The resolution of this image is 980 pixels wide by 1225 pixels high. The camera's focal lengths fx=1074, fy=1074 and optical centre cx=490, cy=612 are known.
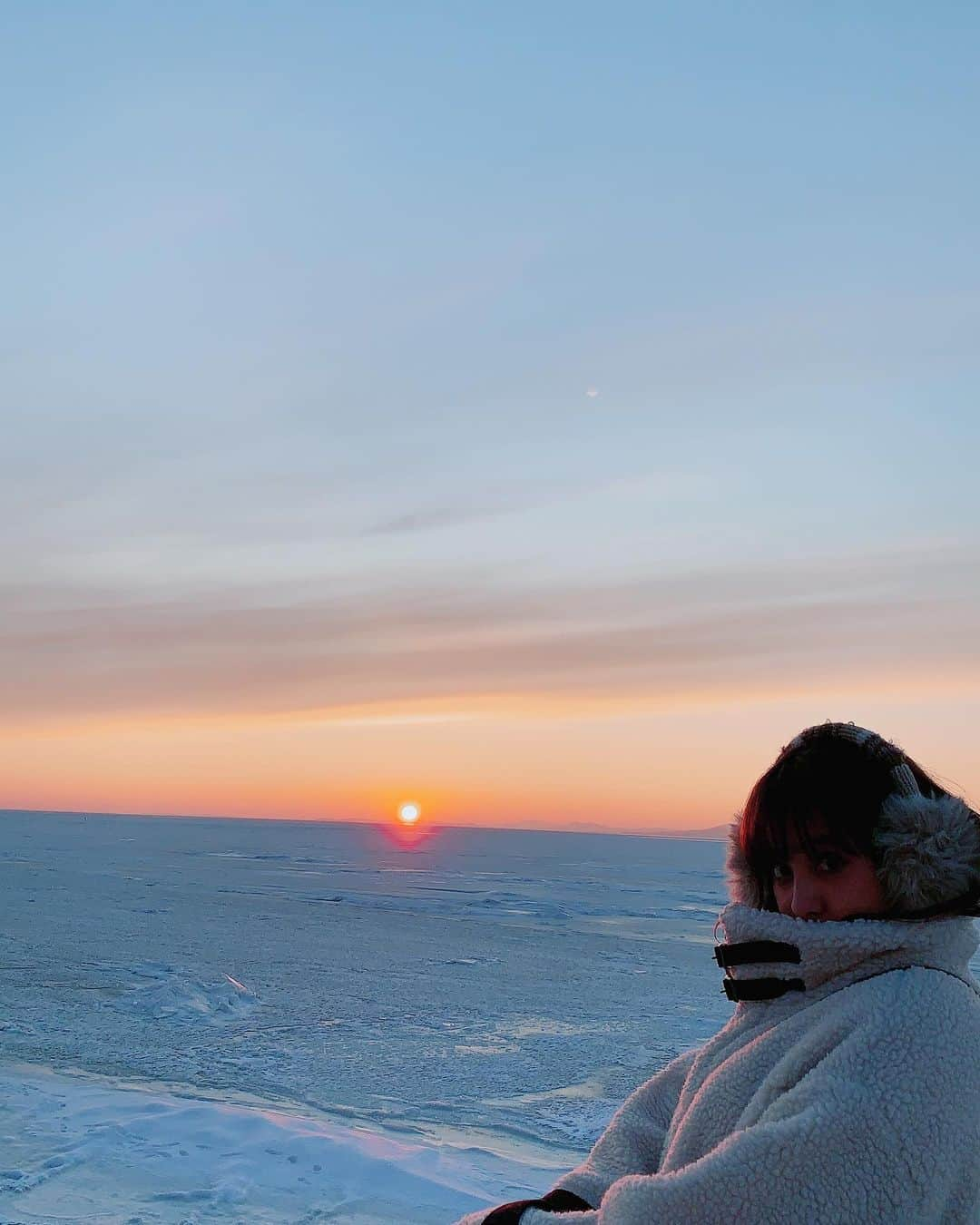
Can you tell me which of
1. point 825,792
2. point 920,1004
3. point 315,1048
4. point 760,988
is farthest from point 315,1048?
point 920,1004

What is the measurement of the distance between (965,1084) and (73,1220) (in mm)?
4129

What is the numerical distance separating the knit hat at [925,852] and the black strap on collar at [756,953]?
134 mm

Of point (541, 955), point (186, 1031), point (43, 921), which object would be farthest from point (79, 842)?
point (186, 1031)

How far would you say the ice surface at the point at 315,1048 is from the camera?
15.6 ft

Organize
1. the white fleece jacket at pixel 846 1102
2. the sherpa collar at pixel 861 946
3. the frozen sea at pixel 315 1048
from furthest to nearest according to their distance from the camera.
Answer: the frozen sea at pixel 315 1048
the sherpa collar at pixel 861 946
the white fleece jacket at pixel 846 1102

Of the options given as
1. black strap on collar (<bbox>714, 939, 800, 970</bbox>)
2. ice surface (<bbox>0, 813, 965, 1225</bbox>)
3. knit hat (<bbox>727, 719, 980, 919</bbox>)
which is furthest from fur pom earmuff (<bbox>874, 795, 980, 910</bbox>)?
ice surface (<bbox>0, 813, 965, 1225</bbox>)

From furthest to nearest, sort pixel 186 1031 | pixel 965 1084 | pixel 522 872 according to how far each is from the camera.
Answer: pixel 522 872 → pixel 186 1031 → pixel 965 1084

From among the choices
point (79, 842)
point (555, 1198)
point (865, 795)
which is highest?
point (865, 795)

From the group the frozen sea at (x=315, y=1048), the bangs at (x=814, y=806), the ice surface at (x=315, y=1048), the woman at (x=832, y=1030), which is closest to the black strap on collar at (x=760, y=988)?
the woman at (x=832, y=1030)

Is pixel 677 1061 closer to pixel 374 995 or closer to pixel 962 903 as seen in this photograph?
pixel 962 903

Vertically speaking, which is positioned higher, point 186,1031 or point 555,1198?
point 555,1198

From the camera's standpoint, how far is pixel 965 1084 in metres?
1.15

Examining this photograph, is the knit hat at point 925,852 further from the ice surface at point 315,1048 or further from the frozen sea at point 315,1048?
the ice surface at point 315,1048

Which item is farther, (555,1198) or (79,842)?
(79,842)
